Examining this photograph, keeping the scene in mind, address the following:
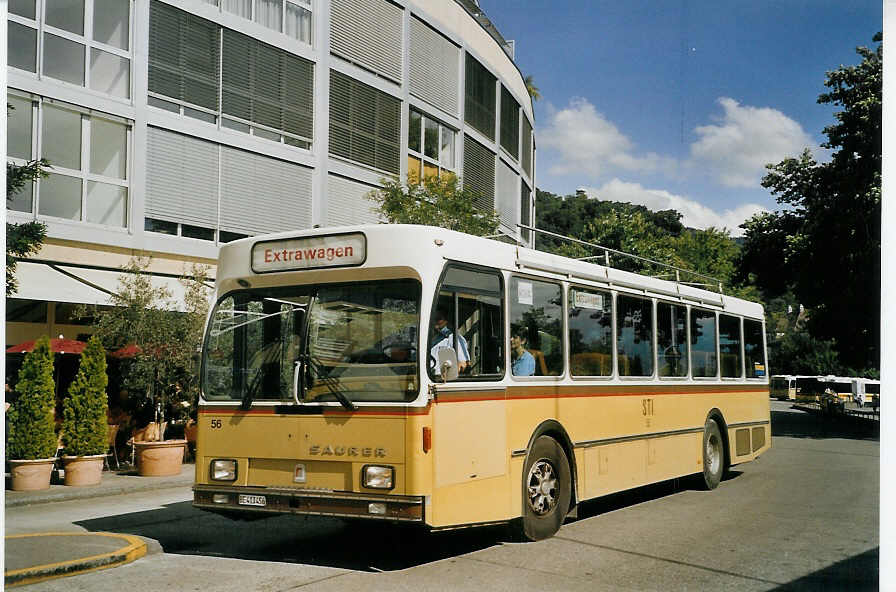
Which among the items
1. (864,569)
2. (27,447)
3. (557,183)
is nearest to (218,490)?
(864,569)

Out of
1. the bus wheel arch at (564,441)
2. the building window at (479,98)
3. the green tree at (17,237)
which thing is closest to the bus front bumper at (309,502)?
the bus wheel arch at (564,441)

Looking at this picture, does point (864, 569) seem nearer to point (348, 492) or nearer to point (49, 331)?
point (348, 492)

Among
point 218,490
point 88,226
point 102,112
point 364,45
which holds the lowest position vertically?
point 218,490

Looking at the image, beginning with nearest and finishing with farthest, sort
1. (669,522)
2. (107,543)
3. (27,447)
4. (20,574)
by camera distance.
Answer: (20,574) → (107,543) → (669,522) → (27,447)

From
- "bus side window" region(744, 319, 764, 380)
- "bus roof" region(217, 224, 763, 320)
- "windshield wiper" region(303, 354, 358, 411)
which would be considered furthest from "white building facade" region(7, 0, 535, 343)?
"bus side window" region(744, 319, 764, 380)

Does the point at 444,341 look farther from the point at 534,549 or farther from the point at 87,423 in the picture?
the point at 87,423

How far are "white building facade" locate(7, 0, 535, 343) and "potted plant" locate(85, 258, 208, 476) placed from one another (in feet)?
2.35

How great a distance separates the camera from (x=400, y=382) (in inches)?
301

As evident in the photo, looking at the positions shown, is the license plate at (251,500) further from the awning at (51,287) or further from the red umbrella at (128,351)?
the awning at (51,287)

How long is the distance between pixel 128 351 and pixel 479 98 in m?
20.4

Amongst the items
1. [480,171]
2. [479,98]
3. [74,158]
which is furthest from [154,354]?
[479,98]

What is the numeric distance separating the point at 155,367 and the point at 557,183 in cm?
779

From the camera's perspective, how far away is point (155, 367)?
1627cm

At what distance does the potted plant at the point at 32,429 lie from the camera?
13562 millimetres
